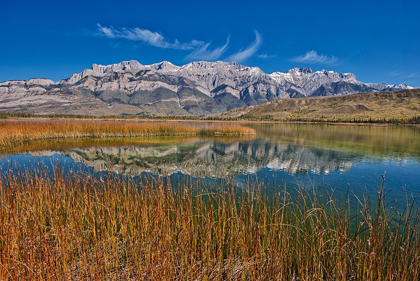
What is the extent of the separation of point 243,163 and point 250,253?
46.3 feet

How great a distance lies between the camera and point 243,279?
3.99m

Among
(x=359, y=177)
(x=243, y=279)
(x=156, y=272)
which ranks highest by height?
(x=156, y=272)

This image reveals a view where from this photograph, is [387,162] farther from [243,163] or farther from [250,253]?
[250,253]

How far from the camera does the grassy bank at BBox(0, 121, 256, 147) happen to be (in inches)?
1021

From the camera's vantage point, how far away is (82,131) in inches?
1288

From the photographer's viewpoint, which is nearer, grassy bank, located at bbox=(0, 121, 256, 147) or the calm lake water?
the calm lake water

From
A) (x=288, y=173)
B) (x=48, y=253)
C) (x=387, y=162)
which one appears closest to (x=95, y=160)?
(x=288, y=173)

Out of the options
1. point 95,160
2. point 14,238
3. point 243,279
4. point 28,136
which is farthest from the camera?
point 28,136

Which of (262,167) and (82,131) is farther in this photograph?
(82,131)

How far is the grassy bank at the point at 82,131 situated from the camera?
85.1ft

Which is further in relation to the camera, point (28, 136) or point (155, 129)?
point (155, 129)

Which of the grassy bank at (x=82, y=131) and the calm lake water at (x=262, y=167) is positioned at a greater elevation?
the grassy bank at (x=82, y=131)

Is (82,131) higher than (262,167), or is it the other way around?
(82,131)

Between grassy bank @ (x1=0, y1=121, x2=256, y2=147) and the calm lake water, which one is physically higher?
grassy bank @ (x1=0, y1=121, x2=256, y2=147)
